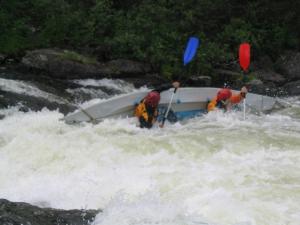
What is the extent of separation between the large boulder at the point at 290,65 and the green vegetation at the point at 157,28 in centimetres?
47

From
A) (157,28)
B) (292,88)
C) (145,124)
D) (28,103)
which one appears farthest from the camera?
(157,28)

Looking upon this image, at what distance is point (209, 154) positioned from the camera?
6074 mm

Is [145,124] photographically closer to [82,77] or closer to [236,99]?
[236,99]

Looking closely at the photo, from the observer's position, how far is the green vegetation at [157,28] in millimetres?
12859

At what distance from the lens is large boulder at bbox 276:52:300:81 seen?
13.3 m

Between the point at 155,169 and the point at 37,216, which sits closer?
the point at 37,216

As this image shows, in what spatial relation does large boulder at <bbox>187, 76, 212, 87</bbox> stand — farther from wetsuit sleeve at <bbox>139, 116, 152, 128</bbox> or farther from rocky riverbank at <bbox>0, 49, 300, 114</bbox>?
wetsuit sleeve at <bbox>139, 116, 152, 128</bbox>

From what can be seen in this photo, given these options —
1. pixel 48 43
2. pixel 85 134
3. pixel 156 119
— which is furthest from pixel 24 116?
pixel 48 43

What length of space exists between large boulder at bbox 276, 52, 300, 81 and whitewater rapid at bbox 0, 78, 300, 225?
5.72 metres

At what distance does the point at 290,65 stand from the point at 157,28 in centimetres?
403

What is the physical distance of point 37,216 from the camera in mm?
3357

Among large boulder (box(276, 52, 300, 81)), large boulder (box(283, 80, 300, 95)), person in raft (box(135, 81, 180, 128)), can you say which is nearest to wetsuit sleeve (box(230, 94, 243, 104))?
person in raft (box(135, 81, 180, 128))

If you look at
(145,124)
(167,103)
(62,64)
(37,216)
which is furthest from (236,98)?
(37,216)

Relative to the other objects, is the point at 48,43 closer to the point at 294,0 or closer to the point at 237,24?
the point at 237,24
